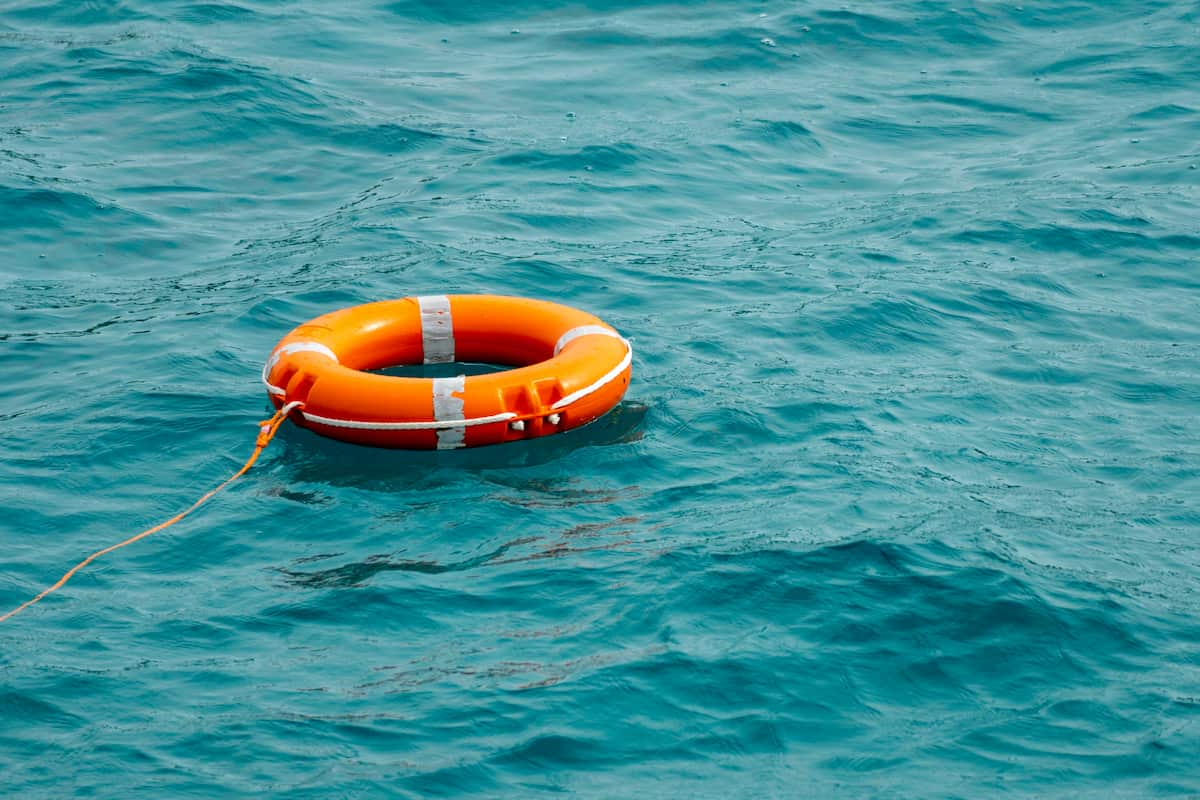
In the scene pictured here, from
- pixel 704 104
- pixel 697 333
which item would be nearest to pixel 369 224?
pixel 697 333

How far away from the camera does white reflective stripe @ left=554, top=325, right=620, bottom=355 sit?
7562 mm

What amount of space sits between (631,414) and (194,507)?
2.18 m

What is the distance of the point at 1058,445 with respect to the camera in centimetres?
708

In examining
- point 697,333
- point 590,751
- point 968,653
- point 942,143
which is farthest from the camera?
point 942,143

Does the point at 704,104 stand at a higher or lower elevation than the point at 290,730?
higher

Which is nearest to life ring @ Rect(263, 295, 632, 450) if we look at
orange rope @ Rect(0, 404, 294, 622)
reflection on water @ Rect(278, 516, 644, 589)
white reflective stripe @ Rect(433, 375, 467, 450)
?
white reflective stripe @ Rect(433, 375, 467, 450)

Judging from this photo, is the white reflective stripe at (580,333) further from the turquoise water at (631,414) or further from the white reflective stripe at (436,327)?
the white reflective stripe at (436,327)

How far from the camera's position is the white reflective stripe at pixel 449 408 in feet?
22.5

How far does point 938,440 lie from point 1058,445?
57cm

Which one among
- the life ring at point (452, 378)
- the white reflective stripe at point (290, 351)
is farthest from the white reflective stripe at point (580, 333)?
the white reflective stripe at point (290, 351)

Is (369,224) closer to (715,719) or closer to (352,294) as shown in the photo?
(352,294)

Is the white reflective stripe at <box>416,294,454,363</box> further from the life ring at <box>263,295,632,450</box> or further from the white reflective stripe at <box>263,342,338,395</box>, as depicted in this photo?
the white reflective stripe at <box>263,342,338,395</box>

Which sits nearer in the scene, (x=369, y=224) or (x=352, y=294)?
(x=352, y=294)

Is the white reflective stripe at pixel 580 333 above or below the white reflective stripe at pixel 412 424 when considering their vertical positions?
above
